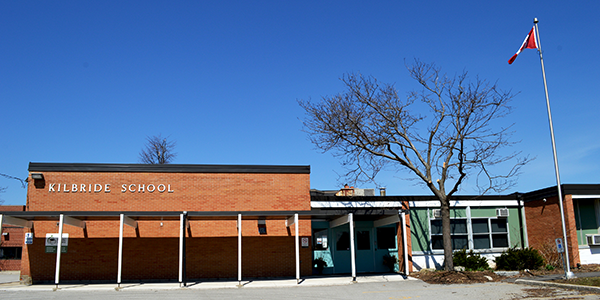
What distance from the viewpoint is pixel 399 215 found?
58.4 feet

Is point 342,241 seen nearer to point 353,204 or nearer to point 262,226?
point 353,204

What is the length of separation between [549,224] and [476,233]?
119 inches

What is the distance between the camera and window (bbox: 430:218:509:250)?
20.9 m

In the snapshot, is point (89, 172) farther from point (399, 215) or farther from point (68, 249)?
point (399, 215)

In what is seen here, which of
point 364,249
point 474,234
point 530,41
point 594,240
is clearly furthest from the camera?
point 474,234

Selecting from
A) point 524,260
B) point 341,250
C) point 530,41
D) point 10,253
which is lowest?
point 524,260

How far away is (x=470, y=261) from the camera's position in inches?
750

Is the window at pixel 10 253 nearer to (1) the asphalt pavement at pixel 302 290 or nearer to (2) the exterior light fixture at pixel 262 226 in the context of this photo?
(1) the asphalt pavement at pixel 302 290

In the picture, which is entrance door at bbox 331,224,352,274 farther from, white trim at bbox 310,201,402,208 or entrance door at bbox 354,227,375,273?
white trim at bbox 310,201,402,208

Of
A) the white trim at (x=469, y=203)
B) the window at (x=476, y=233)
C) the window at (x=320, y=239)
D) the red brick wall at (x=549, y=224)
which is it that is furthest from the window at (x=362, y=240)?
the red brick wall at (x=549, y=224)

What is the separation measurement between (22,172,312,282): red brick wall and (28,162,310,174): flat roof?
18cm

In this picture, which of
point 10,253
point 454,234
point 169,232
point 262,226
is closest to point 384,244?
point 454,234

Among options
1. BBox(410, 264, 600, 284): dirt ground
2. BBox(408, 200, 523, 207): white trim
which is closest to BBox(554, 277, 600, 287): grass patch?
BBox(410, 264, 600, 284): dirt ground

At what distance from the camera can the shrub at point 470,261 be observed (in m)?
19.0
